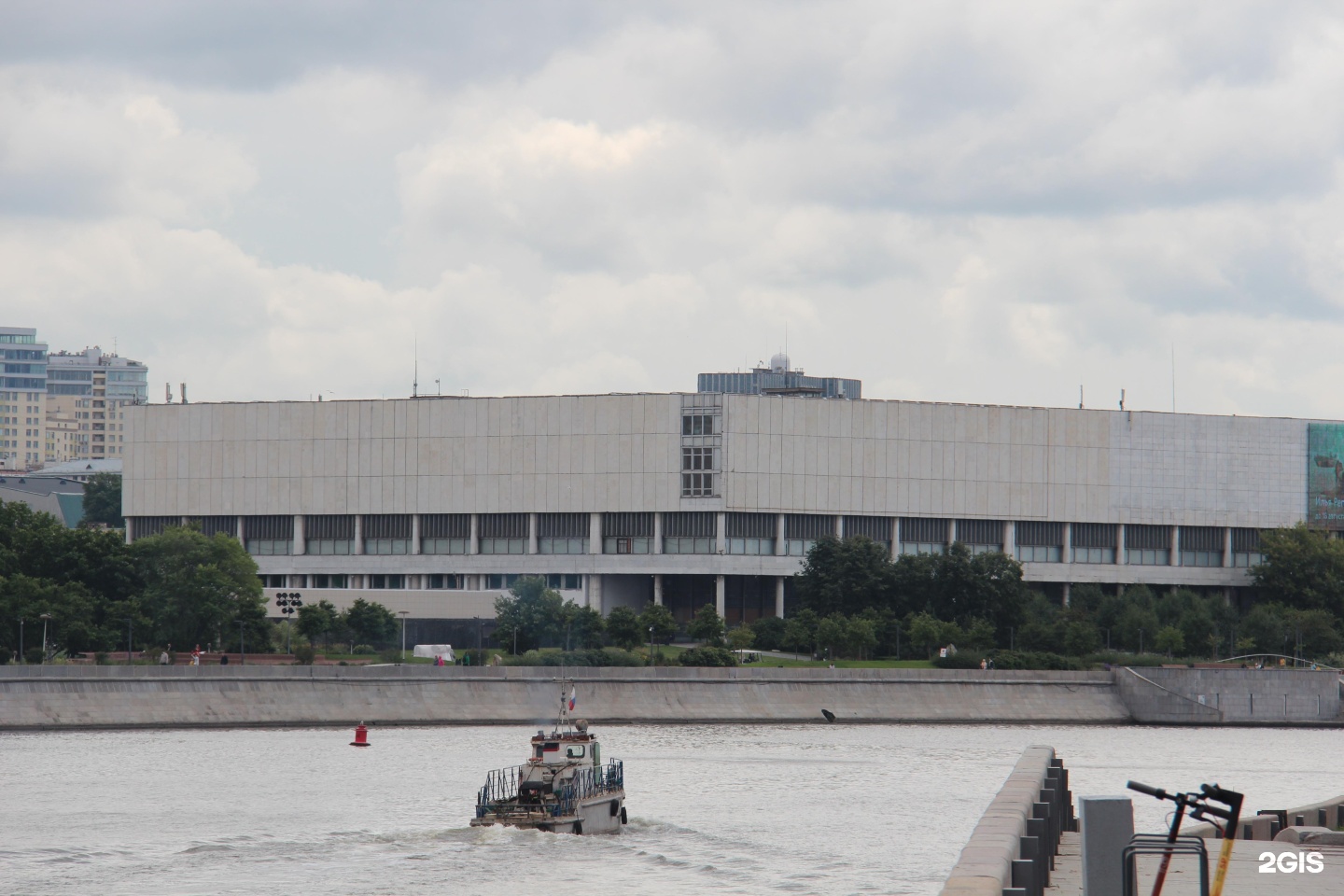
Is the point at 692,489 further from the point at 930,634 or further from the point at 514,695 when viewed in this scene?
the point at 514,695

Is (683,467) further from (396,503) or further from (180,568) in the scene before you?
(180,568)

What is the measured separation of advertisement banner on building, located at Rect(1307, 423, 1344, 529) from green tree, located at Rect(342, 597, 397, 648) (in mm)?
80303

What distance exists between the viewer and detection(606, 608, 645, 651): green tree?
475 feet

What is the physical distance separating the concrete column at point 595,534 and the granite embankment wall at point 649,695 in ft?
119

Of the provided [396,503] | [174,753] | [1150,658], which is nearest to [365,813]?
[174,753]

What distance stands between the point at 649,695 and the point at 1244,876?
96344 mm

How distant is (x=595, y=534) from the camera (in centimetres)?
16238

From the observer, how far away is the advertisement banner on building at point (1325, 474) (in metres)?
174

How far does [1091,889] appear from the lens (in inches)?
699

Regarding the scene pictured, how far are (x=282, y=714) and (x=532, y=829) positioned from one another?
185ft

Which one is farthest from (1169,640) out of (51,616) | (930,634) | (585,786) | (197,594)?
(585,786)

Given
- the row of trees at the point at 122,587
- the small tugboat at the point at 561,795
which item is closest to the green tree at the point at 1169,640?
the row of trees at the point at 122,587

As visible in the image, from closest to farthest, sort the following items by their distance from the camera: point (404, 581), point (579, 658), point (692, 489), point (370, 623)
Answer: point (579, 658)
point (370, 623)
point (692, 489)
point (404, 581)

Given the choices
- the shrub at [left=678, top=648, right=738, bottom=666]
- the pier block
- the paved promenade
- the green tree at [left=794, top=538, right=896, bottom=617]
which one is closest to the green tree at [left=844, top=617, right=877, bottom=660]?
the green tree at [left=794, top=538, right=896, bottom=617]
